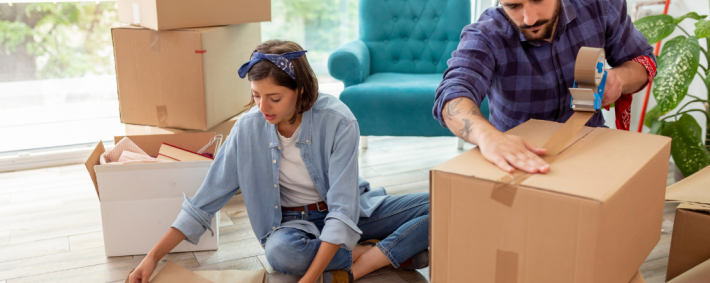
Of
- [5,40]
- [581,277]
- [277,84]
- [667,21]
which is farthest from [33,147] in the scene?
[667,21]

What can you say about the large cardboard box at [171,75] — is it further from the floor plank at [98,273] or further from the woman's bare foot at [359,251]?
the woman's bare foot at [359,251]

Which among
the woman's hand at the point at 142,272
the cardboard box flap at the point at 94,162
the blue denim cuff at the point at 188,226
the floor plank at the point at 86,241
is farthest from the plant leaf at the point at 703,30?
the floor plank at the point at 86,241

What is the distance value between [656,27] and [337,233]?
149cm

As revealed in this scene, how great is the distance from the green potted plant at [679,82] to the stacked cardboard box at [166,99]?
1.44 m

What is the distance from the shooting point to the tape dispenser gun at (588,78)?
745mm

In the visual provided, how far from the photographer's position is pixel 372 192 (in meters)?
1.55

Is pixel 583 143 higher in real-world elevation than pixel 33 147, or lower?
higher

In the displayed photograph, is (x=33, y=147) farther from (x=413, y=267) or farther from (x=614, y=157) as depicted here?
(x=614, y=157)

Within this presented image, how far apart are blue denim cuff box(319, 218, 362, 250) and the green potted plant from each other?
1.26 metres

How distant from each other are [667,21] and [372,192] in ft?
4.28

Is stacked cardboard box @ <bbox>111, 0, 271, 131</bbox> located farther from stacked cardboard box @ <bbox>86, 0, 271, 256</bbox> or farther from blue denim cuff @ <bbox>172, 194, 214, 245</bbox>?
blue denim cuff @ <bbox>172, 194, 214, 245</bbox>

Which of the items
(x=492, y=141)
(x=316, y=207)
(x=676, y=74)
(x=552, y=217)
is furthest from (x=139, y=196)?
(x=676, y=74)

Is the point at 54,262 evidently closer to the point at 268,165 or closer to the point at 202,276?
the point at 202,276

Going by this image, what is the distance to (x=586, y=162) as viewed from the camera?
70 cm
